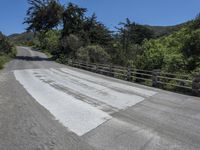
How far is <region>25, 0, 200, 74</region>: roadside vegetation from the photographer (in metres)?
21.4

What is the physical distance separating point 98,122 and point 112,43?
33.9 m

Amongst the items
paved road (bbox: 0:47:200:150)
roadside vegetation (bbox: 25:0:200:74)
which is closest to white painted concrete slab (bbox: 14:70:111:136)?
paved road (bbox: 0:47:200:150)

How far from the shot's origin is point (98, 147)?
491cm

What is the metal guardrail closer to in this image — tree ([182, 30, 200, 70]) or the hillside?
the hillside

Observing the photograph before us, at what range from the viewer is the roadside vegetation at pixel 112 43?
2136 centimetres

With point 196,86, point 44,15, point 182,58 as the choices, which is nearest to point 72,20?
point 44,15

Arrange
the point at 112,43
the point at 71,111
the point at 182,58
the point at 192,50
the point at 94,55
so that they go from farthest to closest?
the point at 112,43 → the point at 94,55 → the point at 182,58 → the point at 192,50 → the point at 71,111

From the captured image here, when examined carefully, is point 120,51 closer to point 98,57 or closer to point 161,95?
point 98,57

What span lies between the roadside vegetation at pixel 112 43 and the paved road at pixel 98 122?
11.9 meters

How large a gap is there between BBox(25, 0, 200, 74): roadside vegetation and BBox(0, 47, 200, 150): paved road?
38.9 ft

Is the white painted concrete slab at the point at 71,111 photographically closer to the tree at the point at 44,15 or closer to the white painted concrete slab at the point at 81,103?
the white painted concrete slab at the point at 81,103

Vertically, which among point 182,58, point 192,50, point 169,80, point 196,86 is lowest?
point 169,80

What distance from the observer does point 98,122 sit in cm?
652

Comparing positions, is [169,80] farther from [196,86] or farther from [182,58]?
[182,58]
